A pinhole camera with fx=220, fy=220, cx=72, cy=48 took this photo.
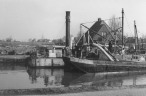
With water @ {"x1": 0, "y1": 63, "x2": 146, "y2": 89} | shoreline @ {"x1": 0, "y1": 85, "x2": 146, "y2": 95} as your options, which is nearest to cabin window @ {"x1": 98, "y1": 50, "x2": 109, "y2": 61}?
water @ {"x1": 0, "y1": 63, "x2": 146, "y2": 89}

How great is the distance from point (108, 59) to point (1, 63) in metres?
26.5

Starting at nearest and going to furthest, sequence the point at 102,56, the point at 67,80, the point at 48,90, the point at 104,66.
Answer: the point at 48,90
the point at 67,80
the point at 104,66
the point at 102,56

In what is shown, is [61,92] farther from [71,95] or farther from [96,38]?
[96,38]

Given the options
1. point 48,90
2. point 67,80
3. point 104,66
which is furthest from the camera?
point 104,66

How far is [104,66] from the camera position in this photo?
103 ft

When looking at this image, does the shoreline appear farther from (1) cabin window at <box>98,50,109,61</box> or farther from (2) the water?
(1) cabin window at <box>98,50,109,61</box>

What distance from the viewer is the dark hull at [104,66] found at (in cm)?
3069

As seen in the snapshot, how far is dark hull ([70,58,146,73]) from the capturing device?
3069cm

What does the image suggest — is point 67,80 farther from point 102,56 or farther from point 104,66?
point 102,56

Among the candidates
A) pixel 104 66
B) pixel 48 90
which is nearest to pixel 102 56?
pixel 104 66

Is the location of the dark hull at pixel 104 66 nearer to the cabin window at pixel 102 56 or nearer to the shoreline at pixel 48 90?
the cabin window at pixel 102 56

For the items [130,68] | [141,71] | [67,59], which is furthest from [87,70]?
[141,71]

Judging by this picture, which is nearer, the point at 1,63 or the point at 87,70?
the point at 87,70

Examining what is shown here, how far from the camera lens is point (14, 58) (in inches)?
1986
